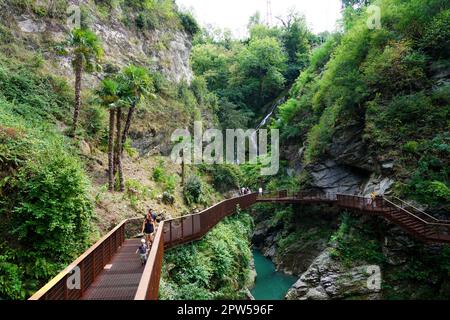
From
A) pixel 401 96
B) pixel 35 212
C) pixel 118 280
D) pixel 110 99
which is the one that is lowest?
pixel 118 280

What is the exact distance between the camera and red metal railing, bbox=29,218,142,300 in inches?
217

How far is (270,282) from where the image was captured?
25.2 meters

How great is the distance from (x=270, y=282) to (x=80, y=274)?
68.2 feet

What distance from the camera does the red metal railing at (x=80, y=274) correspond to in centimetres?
551

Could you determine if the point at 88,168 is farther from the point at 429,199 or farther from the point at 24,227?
the point at 429,199

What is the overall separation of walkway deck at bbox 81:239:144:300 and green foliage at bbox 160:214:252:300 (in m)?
1.55

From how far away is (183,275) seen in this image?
40.6 feet

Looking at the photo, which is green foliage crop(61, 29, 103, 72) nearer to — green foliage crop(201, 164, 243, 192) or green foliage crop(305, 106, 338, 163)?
green foliage crop(201, 164, 243, 192)

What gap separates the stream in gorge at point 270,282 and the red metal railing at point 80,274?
592 inches

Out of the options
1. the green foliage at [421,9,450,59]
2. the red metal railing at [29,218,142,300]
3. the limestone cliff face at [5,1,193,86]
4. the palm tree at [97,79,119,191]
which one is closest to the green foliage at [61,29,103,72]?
the palm tree at [97,79,119,191]

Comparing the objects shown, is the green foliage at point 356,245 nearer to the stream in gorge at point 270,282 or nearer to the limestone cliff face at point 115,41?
the stream in gorge at point 270,282

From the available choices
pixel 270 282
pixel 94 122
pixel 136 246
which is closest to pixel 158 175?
pixel 94 122

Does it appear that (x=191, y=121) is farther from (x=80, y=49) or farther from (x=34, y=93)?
(x=34, y=93)
